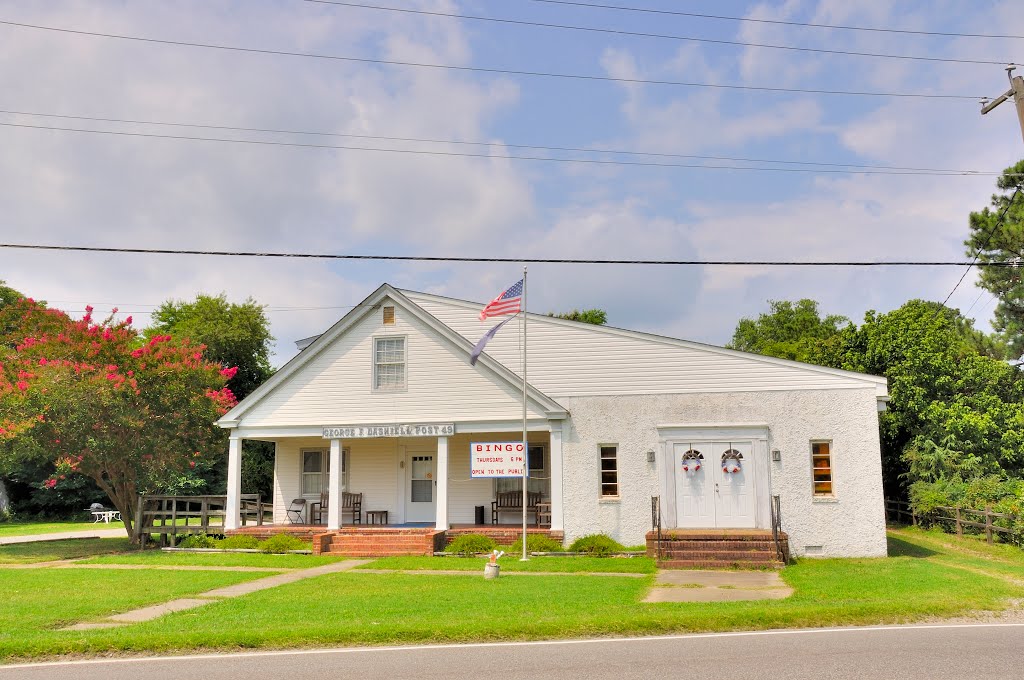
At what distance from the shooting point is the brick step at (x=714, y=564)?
1672 centimetres

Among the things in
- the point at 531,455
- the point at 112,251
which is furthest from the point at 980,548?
the point at 112,251

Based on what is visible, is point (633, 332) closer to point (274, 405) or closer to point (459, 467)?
point (459, 467)

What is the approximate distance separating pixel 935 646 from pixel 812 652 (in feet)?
4.53

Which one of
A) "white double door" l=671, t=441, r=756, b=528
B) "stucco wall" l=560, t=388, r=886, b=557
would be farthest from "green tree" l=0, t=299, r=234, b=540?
"white double door" l=671, t=441, r=756, b=528

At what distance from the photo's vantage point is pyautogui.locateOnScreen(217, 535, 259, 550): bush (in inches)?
818

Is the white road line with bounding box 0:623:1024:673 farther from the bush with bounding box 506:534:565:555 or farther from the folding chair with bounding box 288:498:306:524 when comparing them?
the folding chair with bounding box 288:498:306:524

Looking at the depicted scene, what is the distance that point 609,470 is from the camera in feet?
67.0

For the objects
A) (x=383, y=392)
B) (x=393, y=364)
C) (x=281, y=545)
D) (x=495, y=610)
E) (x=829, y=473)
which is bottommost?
(x=495, y=610)

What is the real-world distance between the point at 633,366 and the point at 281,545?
32.8 feet

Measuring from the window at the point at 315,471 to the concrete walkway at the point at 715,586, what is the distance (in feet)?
38.1

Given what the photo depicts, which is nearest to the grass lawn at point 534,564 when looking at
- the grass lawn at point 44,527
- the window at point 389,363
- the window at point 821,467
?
the window at point 821,467

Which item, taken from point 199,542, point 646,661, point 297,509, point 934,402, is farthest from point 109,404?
point 934,402

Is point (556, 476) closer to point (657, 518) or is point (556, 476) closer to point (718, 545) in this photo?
point (657, 518)

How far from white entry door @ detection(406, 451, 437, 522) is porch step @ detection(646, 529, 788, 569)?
7.86m
